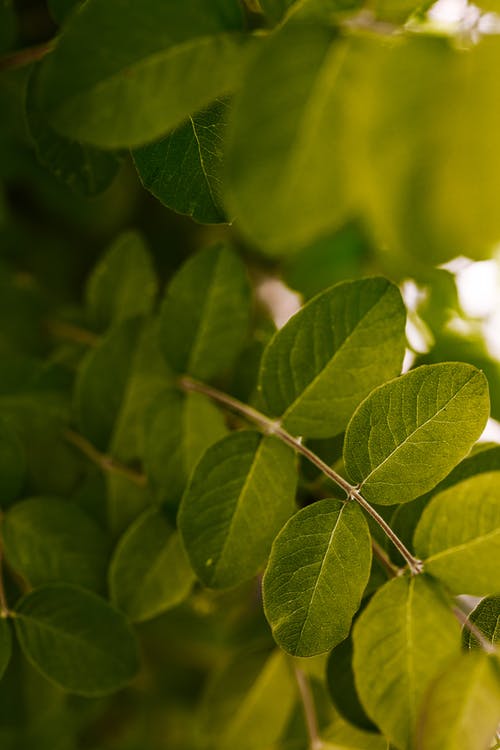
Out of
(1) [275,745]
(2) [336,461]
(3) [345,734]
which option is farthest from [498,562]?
(1) [275,745]

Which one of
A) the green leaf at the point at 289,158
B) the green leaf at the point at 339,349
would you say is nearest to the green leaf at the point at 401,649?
the green leaf at the point at 339,349

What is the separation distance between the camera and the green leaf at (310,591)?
41 centimetres

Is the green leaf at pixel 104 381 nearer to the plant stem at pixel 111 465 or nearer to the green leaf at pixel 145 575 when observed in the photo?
the plant stem at pixel 111 465

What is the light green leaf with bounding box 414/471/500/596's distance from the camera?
42cm

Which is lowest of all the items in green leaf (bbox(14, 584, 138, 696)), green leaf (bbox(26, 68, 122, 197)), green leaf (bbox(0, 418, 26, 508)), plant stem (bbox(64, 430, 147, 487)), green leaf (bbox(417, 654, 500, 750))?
green leaf (bbox(14, 584, 138, 696))

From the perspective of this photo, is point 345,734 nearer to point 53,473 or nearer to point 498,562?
point 498,562

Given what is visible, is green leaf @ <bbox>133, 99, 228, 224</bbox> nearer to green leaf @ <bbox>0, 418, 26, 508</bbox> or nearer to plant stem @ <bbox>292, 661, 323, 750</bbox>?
green leaf @ <bbox>0, 418, 26, 508</bbox>

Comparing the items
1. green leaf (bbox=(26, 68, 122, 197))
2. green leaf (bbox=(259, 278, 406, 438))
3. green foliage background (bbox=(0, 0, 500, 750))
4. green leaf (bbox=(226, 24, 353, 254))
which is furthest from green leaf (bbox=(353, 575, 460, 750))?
green leaf (bbox=(26, 68, 122, 197))

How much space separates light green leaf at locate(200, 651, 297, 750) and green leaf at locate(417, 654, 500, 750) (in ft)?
1.26

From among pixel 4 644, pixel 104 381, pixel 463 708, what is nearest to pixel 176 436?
→ pixel 104 381

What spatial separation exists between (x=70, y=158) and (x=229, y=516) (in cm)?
32

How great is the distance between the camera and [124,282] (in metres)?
0.81

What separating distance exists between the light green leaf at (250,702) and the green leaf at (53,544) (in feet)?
0.83

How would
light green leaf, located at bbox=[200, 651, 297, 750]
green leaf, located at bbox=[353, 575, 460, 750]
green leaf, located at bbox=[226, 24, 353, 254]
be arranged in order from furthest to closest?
1. light green leaf, located at bbox=[200, 651, 297, 750]
2. green leaf, located at bbox=[353, 575, 460, 750]
3. green leaf, located at bbox=[226, 24, 353, 254]
